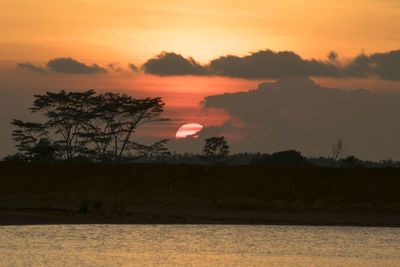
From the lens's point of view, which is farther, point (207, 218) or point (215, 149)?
point (215, 149)

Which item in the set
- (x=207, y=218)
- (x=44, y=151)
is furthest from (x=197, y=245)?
(x=44, y=151)

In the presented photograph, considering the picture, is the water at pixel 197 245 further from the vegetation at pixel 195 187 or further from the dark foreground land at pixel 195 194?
the vegetation at pixel 195 187

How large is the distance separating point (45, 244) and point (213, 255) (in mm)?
6091

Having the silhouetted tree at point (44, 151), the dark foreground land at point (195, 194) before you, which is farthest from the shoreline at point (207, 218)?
the silhouetted tree at point (44, 151)

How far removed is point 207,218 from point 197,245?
11446 millimetres

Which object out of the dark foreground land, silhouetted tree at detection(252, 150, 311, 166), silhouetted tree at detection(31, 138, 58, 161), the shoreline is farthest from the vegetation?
silhouetted tree at detection(252, 150, 311, 166)

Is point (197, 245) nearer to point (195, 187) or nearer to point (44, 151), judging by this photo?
point (195, 187)

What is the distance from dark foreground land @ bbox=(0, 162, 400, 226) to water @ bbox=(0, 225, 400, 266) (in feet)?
13.0

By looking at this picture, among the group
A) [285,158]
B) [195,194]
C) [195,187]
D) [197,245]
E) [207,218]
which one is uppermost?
[285,158]

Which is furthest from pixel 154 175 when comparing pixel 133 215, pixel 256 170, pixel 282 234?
pixel 282 234

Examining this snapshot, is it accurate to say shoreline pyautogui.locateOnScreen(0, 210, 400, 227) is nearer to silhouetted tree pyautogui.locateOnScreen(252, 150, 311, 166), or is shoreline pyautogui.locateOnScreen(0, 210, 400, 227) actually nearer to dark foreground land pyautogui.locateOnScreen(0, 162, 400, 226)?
dark foreground land pyautogui.locateOnScreen(0, 162, 400, 226)

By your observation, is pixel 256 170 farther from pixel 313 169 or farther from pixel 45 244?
pixel 45 244

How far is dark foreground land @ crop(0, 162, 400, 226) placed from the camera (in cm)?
4794

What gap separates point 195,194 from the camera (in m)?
54.7
